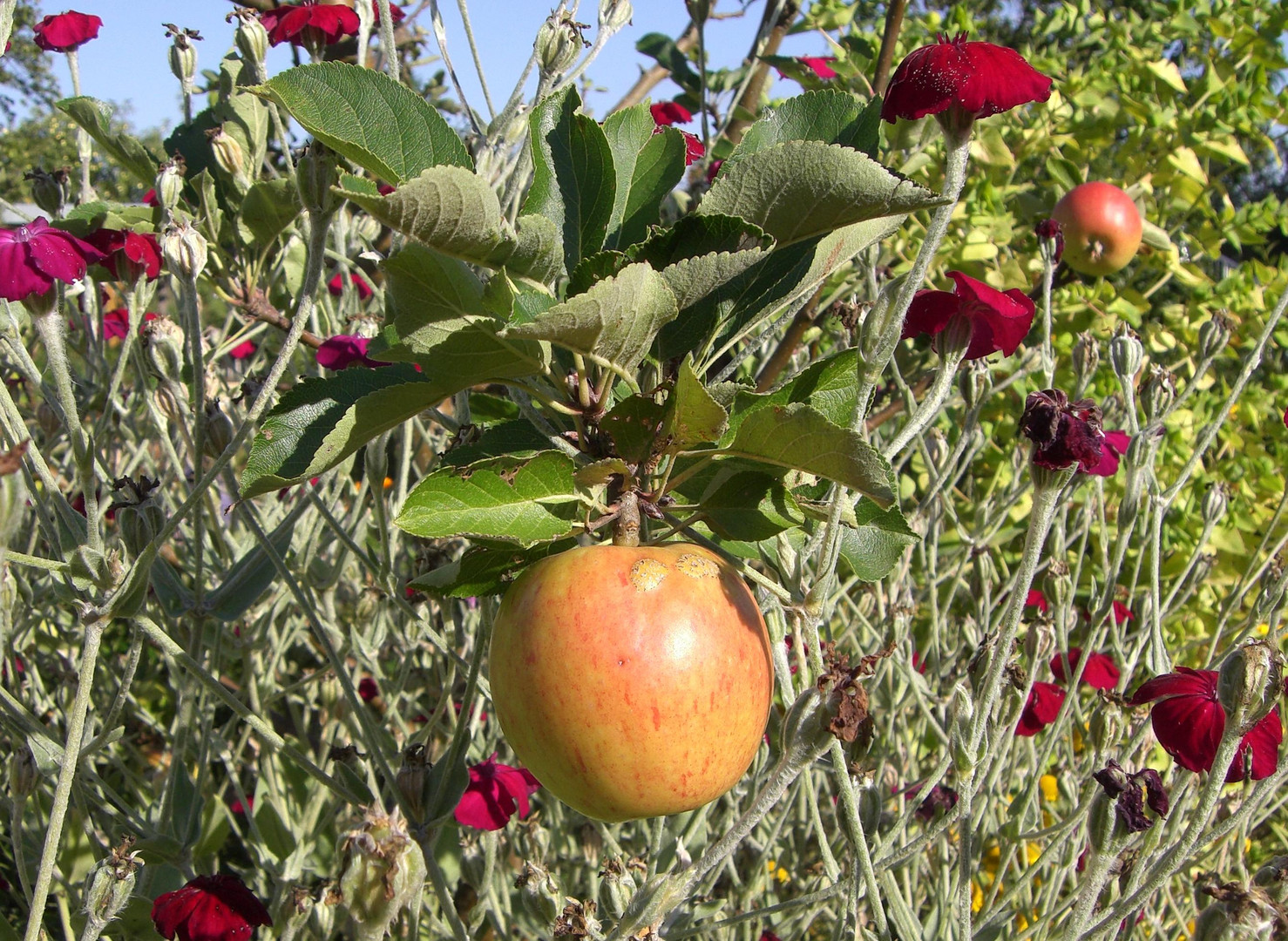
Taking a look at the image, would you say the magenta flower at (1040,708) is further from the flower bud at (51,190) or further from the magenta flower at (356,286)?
the flower bud at (51,190)

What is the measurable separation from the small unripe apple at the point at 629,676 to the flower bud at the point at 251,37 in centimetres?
99

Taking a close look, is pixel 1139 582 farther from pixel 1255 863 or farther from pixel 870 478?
pixel 870 478

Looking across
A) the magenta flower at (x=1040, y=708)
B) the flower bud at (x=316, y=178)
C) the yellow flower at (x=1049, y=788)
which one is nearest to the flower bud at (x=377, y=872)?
the flower bud at (x=316, y=178)

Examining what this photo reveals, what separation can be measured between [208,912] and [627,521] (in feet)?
2.09

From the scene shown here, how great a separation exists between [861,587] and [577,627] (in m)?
1.40

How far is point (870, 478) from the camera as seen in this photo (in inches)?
23.0

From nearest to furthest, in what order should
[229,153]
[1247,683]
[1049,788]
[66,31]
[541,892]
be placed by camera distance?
1. [1247,683]
2. [541,892]
3. [229,153]
4. [66,31]
5. [1049,788]

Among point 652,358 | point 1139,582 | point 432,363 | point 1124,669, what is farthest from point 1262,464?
point 432,363

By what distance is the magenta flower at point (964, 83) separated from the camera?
0.76 meters

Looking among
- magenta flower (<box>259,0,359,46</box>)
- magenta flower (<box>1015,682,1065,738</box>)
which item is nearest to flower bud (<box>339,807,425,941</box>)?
magenta flower (<box>1015,682,1065,738</box>)

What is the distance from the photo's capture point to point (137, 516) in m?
0.98

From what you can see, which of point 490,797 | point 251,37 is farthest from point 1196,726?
point 251,37

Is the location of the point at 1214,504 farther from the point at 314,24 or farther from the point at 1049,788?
the point at 314,24

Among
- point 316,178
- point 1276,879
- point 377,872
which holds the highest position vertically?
point 316,178
